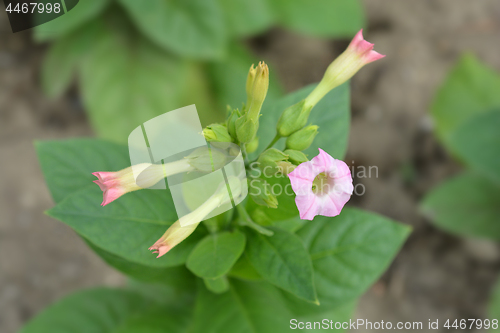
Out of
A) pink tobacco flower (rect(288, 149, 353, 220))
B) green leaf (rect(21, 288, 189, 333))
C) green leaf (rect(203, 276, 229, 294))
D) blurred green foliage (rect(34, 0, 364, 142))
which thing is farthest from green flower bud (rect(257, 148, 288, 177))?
blurred green foliage (rect(34, 0, 364, 142))

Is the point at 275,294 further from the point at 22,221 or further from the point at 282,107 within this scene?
the point at 22,221

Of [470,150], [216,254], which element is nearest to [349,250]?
[216,254]

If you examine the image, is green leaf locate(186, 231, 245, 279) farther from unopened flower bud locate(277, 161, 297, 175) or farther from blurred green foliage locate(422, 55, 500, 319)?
blurred green foliage locate(422, 55, 500, 319)

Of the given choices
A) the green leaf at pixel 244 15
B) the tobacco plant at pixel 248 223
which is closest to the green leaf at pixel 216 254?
the tobacco plant at pixel 248 223

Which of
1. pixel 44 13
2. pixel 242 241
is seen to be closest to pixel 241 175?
pixel 242 241

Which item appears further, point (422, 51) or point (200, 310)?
point (422, 51)
